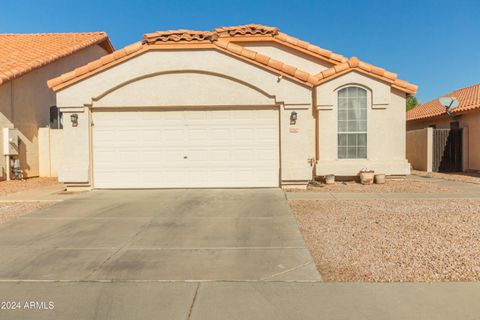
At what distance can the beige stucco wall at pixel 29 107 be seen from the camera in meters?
15.3

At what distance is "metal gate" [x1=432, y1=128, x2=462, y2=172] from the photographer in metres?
19.0

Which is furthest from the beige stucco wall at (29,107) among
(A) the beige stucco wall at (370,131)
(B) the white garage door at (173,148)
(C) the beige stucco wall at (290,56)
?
(A) the beige stucco wall at (370,131)

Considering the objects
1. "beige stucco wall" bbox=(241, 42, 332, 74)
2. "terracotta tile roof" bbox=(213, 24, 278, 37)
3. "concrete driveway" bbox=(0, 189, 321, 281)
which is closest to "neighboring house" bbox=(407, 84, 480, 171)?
"beige stucco wall" bbox=(241, 42, 332, 74)

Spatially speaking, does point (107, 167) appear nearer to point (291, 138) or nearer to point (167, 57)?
point (167, 57)

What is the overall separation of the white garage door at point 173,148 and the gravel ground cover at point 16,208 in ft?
7.74

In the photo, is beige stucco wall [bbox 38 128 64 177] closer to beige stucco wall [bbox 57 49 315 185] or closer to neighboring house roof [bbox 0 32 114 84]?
neighboring house roof [bbox 0 32 114 84]

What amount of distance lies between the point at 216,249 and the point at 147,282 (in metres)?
1.53

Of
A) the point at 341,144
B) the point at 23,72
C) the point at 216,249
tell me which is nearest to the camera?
the point at 216,249

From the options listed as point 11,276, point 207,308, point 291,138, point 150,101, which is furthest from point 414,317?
point 150,101

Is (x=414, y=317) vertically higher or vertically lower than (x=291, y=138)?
lower

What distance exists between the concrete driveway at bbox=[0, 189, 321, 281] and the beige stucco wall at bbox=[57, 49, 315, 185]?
2.24 meters

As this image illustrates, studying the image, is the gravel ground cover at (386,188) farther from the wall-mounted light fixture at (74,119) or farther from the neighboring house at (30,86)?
the neighboring house at (30,86)

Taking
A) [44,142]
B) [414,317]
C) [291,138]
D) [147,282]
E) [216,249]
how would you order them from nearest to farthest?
[414,317] → [147,282] → [216,249] → [291,138] → [44,142]

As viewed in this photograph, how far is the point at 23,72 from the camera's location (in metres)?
15.5
